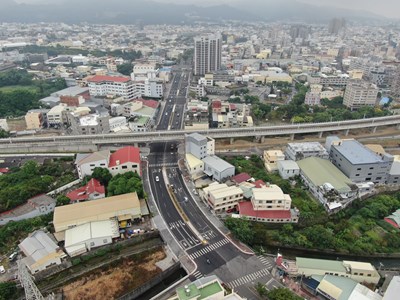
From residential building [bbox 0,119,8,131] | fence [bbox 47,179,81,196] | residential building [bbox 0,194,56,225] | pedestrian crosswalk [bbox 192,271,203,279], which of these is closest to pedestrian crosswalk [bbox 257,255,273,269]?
pedestrian crosswalk [bbox 192,271,203,279]

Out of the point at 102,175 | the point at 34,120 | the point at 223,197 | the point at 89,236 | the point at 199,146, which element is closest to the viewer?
the point at 89,236

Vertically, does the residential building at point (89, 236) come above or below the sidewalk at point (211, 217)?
above

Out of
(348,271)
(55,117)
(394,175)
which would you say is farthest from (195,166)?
(55,117)

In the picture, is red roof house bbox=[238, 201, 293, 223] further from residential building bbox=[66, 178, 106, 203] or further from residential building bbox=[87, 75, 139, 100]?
residential building bbox=[87, 75, 139, 100]

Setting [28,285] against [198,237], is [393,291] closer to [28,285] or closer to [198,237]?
[198,237]

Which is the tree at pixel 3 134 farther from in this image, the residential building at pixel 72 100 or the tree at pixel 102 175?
the tree at pixel 102 175

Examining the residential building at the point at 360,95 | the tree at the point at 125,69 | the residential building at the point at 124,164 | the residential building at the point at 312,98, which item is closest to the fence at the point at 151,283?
the residential building at the point at 124,164

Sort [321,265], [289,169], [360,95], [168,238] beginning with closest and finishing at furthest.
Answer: [321,265] → [168,238] → [289,169] → [360,95]
